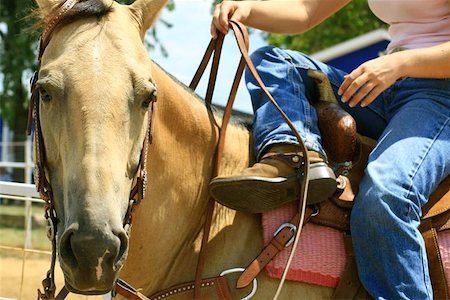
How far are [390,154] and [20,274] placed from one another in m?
3.83

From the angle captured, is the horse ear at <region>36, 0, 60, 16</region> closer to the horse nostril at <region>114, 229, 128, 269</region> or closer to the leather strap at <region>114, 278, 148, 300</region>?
the horse nostril at <region>114, 229, 128, 269</region>

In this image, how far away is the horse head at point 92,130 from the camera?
99.9 inches

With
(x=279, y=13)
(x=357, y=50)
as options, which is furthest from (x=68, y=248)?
(x=357, y=50)

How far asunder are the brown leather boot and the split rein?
0.05 meters

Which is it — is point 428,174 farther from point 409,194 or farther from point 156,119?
point 156,119

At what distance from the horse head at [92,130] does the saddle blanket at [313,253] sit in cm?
73

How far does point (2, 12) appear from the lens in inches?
851

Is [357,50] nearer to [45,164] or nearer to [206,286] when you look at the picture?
[206,286]

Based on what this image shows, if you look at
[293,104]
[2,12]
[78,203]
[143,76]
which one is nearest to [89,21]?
[143,76]

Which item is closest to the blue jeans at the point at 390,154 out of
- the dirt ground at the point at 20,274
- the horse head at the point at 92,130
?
the horse head at the point at 92,130

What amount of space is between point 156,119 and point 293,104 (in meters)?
0.66

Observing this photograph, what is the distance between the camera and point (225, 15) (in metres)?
3.41

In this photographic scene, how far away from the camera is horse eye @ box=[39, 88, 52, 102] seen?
108 inches

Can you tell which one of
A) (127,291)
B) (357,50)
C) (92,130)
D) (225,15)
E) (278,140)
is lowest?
(357,50)
